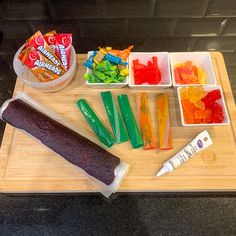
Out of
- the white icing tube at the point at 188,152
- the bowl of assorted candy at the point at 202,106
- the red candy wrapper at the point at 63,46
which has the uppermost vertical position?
the red candy wrapper at the point at 63,46

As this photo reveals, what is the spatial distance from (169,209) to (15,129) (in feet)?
1.29

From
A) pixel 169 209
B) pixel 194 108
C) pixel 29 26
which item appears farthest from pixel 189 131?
pixel 29 26

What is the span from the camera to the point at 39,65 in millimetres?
611

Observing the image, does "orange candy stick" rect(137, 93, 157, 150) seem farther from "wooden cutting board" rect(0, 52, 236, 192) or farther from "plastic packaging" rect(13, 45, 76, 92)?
"plastic packaging" rect(13, 45, 76, 92)

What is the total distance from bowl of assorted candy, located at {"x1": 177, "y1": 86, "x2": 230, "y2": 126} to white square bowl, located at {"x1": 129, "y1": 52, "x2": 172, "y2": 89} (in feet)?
0.16

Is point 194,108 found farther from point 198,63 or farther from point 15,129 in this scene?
point 15,129

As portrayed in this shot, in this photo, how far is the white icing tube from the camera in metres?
0.55

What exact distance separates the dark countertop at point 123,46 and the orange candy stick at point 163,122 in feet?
0.40

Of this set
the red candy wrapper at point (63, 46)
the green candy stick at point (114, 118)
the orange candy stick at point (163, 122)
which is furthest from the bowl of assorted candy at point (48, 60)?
the orange candy stick at point (163, 122)

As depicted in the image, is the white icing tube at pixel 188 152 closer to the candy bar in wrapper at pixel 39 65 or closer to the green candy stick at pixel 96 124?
the green candy stick at pixel 96 124

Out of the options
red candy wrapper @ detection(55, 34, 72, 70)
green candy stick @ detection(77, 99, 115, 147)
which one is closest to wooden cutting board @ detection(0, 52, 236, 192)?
green candy stick @ detection(77, 99, 115, 147)

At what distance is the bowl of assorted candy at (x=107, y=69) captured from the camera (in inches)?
24.6

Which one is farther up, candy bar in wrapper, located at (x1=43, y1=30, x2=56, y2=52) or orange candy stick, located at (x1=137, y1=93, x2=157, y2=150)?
candy bar in wrapper, located at (x1=43, y1=30, x2=56, y2=52)

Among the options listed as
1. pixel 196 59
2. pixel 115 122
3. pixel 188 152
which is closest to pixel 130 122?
pixel 115 122
